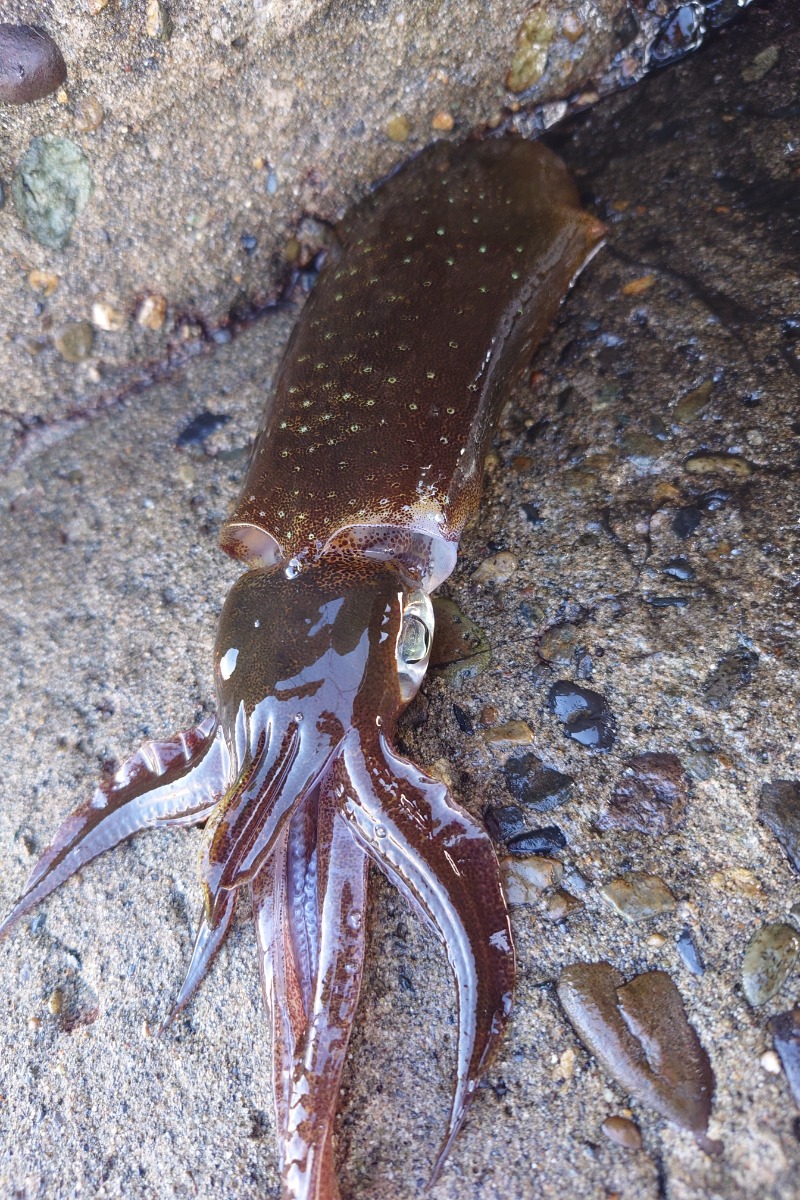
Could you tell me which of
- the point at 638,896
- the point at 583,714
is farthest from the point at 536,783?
the point at 638,896

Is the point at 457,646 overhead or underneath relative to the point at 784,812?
overhead

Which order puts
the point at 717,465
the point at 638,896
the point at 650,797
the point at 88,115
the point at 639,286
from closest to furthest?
the point at 638,896
the point at 650,797
the point at 717,465
the point at 88,115
the point at 639,286


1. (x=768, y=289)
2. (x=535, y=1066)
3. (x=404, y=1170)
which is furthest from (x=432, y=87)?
(x=404, y=1170)

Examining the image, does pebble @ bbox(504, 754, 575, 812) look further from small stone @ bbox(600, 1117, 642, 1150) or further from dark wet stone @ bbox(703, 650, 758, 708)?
small stone @ bbox(600, 1117, 642, 1150)

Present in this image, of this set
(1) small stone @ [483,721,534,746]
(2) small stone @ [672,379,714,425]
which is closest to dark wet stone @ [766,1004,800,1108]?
(1) small stone @ [483,721,534,746]

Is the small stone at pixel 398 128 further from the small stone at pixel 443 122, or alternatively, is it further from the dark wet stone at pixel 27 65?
the dark wet stone at pixel 27 65

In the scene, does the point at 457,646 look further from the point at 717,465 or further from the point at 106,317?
the point at 106,317
